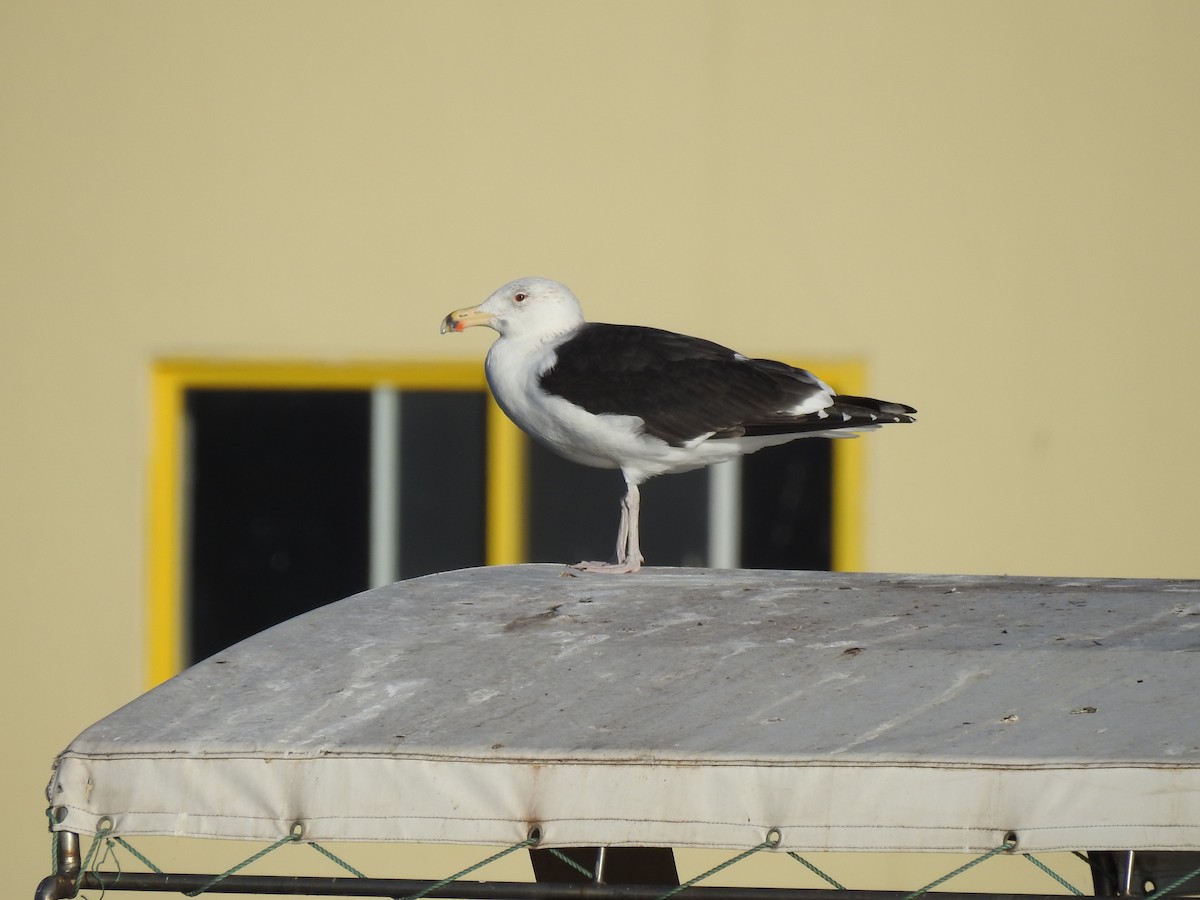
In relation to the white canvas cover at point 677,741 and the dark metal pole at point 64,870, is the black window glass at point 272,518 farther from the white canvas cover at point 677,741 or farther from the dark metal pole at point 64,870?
the dark metal pole at point 64,870

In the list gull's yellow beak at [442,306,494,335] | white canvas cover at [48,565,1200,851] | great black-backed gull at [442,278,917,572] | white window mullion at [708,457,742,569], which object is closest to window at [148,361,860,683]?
white window mullion at [708,457,742,569]

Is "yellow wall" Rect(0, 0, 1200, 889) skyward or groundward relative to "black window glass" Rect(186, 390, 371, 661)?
skyward

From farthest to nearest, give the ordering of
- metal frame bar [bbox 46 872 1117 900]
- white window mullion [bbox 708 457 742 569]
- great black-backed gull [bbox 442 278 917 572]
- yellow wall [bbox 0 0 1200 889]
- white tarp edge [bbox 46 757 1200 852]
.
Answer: white window mullion [bbox 708 457 742 569], yellow wall [bbox 0 0 1200 889], great black-backed gull [bbox 442 278 917 572], metal frame bar [bbox 46 872 1117 900], white tarp edge [bbox 46 757 1200 852]

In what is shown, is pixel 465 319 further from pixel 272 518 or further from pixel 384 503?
pixel 272 518

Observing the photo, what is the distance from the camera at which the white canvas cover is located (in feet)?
7.97

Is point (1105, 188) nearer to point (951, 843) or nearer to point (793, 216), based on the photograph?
point (793, 216)

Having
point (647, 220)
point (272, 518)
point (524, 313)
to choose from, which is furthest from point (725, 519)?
point (524, 313)

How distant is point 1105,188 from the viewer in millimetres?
7176

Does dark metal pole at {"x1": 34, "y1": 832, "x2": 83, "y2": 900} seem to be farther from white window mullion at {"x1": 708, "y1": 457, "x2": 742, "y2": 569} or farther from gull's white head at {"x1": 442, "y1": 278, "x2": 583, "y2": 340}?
white window mullion at {"x1": 708, "y1": 457, "x2": 742, "y2": 569}

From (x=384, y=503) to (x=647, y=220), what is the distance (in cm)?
170

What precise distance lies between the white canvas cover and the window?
4067 millimetres

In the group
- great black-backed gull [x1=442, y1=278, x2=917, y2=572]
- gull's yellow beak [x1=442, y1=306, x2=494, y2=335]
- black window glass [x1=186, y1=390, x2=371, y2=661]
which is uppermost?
gull's yellow beak [x1=442, y1=306, x2=494, y2=335]

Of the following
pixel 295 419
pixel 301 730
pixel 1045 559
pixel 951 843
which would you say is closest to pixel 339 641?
pixel 301 730

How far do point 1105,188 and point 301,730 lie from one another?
18.1 ft
